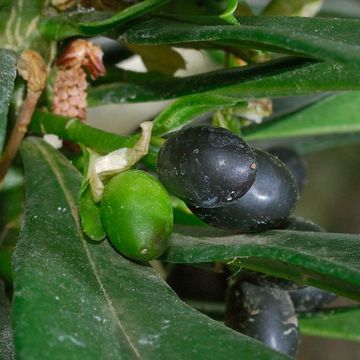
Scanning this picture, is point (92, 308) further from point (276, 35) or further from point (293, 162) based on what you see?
point (293, 162)

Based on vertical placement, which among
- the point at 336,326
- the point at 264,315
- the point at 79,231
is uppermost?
the point at 79,231

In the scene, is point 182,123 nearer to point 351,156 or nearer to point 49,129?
point 49,129

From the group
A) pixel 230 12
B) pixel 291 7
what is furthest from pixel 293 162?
pixel 230 12

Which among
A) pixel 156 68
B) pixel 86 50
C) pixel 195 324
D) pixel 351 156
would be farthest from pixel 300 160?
pixel 351 156

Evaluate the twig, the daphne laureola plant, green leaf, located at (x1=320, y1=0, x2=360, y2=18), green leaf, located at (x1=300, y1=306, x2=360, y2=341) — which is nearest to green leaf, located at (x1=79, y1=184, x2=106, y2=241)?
the daphne laureola plant

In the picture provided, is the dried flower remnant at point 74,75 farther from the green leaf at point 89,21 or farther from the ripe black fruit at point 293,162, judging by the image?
the ripe black fruit at point 293,162

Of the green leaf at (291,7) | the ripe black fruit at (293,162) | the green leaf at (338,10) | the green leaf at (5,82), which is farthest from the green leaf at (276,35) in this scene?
the green leaf at (338,10)

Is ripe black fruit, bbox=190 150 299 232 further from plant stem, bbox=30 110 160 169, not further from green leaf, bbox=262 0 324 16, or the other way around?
green leaf, bbox=262 0 324 16
